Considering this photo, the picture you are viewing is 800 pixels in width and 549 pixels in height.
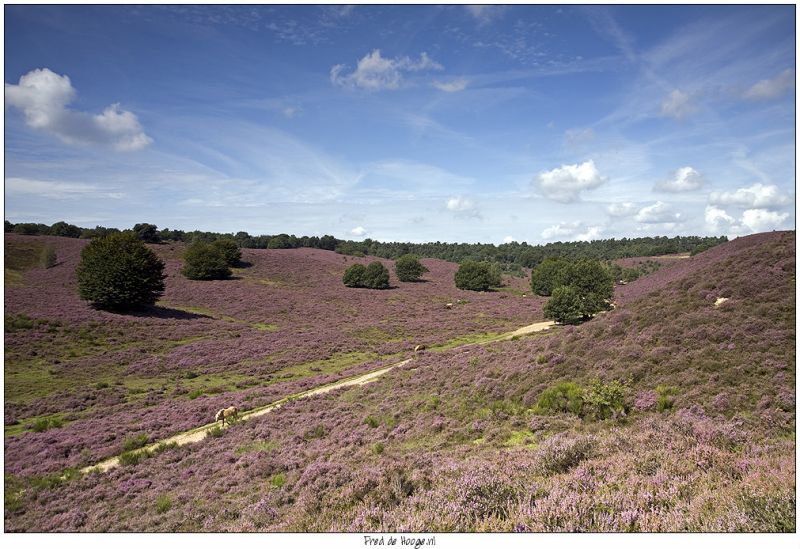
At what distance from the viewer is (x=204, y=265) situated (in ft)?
241

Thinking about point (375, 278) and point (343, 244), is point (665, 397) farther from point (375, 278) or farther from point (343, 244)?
point (343, 244)

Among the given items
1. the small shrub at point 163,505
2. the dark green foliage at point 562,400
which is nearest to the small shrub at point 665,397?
the dark green foliage at point 562,400

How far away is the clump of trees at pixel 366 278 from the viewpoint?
84750 millimetres

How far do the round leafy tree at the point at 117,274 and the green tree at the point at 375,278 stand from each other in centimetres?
4271

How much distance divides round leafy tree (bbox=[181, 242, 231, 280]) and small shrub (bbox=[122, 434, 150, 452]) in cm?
6326

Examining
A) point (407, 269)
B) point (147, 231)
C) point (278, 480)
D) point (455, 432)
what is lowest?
point (278, 480)

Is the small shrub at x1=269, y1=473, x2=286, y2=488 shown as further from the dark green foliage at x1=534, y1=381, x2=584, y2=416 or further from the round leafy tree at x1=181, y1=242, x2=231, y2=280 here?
the round leafy tree at x1=181, y1=242, x2=231, y2=280

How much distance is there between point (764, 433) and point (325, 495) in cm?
943

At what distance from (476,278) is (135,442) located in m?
82.5

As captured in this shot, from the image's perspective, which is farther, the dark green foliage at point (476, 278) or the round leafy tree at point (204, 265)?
the dark green foliage at point (476, 278)

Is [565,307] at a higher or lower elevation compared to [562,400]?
lower

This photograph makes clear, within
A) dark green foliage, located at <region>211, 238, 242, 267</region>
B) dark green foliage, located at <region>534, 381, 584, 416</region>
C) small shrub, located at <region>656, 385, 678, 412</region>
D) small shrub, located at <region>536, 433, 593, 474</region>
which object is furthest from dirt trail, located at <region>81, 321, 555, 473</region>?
dark green foliage, located at <region>211, 238, 242, 267</region>

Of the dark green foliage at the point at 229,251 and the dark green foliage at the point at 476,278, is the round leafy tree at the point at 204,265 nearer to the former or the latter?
the dark green foliage at the point at 229,251

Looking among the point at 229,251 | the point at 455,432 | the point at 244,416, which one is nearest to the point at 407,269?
the point at 229,251
